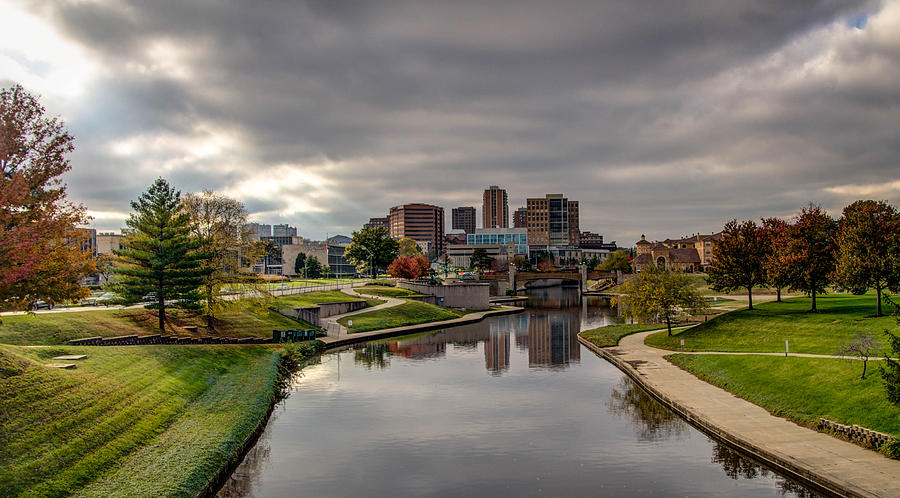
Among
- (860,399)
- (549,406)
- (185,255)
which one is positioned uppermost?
(185,255)

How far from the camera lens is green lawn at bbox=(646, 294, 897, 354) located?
35.7 metres

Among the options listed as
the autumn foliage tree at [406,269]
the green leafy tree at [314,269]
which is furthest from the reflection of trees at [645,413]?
the green leafy tree at [314,269]

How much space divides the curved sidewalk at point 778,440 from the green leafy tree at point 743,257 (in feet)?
66.3

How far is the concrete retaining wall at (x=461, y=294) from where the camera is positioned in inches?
3927

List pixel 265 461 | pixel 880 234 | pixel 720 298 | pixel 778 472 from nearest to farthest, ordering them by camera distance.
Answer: pixel 778 472, pixel 265 461, pixel 880 234, pixel 720 298

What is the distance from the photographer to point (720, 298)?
94.1m

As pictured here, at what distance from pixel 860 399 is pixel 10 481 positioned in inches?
1180

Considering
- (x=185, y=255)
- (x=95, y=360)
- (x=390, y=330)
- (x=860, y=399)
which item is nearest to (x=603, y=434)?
(x=860, y=399)

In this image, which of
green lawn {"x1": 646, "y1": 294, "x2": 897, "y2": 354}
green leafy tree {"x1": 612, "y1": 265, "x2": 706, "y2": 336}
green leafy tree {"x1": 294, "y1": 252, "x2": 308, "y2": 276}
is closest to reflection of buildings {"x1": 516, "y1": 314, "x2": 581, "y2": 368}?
green leafy tree {"x1": 612, "y1": 265, "x2": 706, "y2": 336}

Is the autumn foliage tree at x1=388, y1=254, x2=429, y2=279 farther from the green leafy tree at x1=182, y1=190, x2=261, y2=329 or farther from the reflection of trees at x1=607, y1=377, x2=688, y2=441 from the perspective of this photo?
the reflection of trees at x1=607, y1=377, x2=688, y2=441

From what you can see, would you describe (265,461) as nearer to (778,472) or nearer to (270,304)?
(778,472)

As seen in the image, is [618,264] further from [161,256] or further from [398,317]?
[161,256]

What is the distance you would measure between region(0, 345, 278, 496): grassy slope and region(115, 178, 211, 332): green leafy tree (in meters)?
13.0

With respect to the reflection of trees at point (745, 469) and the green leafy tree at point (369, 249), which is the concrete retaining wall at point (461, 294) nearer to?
the green leafy tree at point (369, 249)
